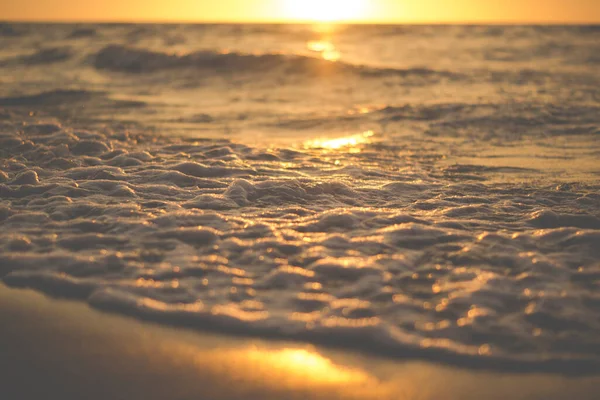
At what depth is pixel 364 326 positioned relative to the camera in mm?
2783

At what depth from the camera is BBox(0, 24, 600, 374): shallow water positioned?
287 centimetres

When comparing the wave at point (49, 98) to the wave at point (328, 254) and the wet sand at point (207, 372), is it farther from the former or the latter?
the wet sand at point (207, 372)

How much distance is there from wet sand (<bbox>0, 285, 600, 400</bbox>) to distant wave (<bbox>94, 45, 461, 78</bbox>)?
39.0ft

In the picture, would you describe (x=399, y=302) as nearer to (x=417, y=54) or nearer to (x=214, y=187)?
(x=214, y=187)

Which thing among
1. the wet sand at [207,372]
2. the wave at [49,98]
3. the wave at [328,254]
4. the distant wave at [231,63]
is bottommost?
the wet sand at [207,372]

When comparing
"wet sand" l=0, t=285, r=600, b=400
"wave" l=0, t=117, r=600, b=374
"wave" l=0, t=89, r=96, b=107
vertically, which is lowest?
"wet sand" l=0, t=285, r=600, b=400

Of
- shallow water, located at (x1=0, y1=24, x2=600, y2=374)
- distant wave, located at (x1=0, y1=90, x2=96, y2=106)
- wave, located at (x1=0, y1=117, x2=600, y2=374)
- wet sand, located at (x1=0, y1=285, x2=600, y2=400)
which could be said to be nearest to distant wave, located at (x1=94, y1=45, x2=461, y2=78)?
shallow water, located at (x1=0, y1=24, x2=600, y2=374)

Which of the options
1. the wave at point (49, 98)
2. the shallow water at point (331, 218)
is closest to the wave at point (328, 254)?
the shallow water at point (331, 218)

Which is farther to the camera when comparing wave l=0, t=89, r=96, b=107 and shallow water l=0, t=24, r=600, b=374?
wave l=0, t=89, r=96, b=107

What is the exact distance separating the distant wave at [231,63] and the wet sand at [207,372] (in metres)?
11.9

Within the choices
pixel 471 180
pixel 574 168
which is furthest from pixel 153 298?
pixel 574 168

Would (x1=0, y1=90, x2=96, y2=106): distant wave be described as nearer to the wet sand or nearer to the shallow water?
the shallow water

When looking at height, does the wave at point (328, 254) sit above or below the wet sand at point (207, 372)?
above

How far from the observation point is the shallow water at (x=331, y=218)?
2873mm
